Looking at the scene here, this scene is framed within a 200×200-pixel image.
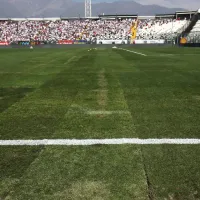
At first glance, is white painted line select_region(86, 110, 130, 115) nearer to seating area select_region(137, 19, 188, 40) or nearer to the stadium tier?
the stadium tier


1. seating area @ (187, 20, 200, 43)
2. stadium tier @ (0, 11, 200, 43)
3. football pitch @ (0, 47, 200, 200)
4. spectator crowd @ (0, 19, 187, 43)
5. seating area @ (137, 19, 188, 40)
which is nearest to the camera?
football pitch @ (0, 47, 200, 200)

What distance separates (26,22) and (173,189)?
123482 mm

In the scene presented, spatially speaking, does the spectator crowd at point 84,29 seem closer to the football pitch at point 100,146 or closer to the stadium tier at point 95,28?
the stadium tier at point 95,28

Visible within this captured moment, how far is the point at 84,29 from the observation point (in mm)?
111750

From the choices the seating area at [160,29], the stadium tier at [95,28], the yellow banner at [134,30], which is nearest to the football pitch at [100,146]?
the stadium tier at [95,28]

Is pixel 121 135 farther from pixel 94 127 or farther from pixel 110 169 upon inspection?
pixel 110 169

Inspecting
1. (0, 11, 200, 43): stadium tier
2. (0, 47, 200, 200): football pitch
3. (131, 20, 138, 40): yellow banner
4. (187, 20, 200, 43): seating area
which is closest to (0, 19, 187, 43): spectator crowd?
(0, 11, 200, 43): stadium tier

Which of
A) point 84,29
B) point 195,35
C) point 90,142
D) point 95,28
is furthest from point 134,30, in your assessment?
point 90,142

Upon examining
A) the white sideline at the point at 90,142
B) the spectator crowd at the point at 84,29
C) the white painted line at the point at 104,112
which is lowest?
the spectator crowd at the point at 84,29

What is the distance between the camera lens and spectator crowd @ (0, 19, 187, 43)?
345ft

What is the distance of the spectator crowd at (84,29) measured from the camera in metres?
105

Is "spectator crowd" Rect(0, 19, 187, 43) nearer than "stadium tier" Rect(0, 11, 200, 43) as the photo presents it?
No

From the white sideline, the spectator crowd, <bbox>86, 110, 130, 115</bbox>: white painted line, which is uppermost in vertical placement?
the white sideline

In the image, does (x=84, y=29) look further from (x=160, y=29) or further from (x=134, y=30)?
(x=160, y=29)
